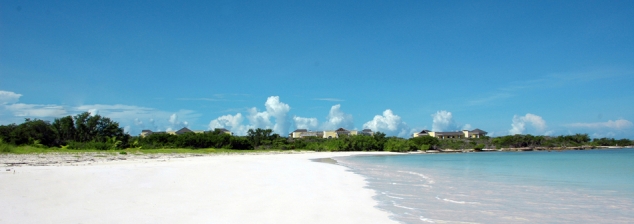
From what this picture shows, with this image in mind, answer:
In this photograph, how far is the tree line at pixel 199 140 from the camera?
1699 inches

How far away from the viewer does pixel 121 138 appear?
4894cm

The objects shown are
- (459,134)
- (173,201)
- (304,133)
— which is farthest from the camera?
(304,133)

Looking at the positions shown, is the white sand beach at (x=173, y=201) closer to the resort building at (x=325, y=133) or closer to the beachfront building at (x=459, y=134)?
the beachfront building at (x=459, y=134)

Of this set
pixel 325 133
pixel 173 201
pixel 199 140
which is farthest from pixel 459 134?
pixel 173 201

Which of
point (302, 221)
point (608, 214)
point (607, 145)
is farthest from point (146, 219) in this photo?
point (607, 145)

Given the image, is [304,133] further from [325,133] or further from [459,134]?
[459,134]

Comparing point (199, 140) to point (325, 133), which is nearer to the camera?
point (199, 140)

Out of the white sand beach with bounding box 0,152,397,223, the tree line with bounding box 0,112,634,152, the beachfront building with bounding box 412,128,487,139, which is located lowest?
the white sand beach with bounding box 0,152,397,223

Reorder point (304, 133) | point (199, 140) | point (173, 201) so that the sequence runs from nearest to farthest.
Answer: point (173, 201) → point (199, 140) → point (304, 133)

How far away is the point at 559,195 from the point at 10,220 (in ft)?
34.7

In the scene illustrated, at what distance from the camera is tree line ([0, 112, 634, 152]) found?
142ft

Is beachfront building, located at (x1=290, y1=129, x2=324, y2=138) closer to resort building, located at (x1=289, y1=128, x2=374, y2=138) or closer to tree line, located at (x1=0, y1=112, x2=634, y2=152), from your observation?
resort building, located at (x1=289, y1=128, x2=374, y2=138)

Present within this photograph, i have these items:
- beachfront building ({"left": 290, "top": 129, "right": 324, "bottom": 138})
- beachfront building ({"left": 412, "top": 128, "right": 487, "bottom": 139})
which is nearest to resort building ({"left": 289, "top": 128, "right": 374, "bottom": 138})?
beachfront building ({"left": 290, "top": 129, "right": 324, "bottom": 138})

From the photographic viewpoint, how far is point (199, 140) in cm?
5228
